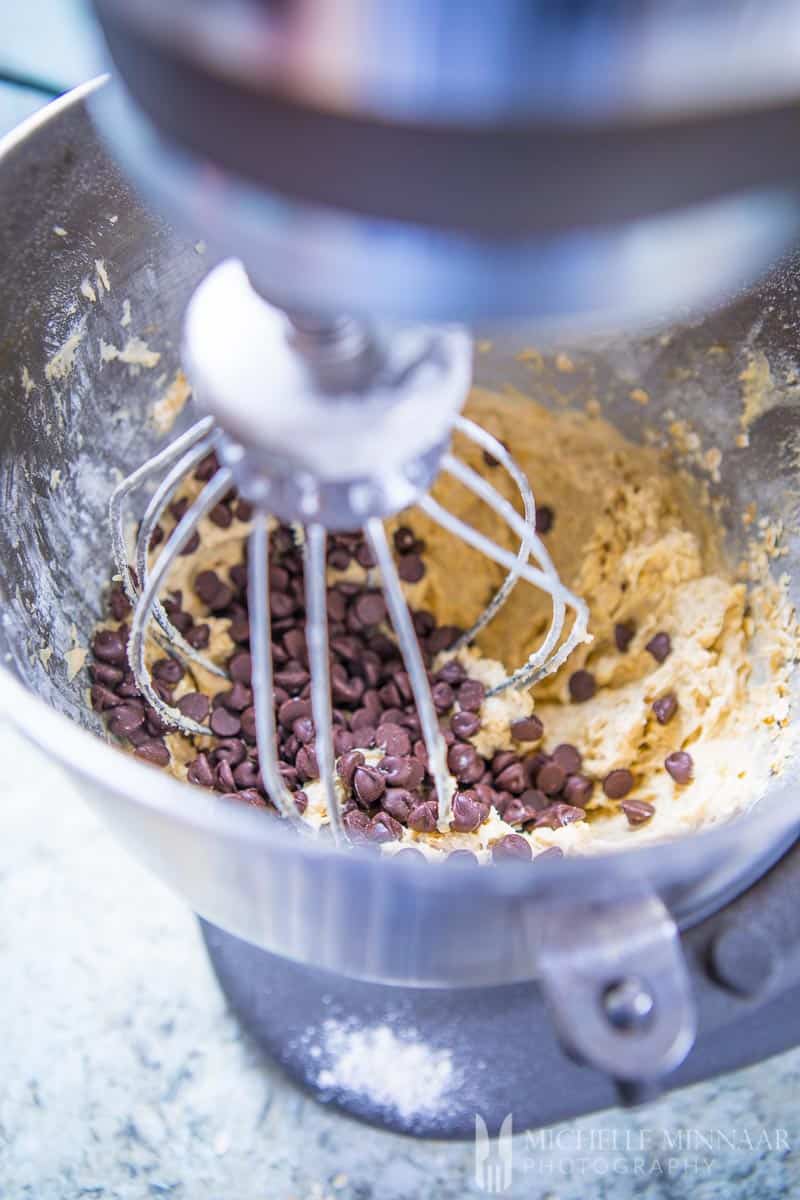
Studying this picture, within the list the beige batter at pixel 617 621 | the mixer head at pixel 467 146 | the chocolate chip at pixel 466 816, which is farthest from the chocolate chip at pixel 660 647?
the mixer head at pixel 467 146

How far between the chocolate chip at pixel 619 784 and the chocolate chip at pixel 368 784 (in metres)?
0.21

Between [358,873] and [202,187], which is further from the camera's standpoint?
[358,873]

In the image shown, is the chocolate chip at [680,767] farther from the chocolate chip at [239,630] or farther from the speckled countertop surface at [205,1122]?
the chocolate chip at [239,630]

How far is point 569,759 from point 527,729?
0.05 metres

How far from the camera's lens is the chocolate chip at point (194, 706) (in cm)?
102

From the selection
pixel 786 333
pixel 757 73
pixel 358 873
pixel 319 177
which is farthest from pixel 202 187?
pixel 786 333

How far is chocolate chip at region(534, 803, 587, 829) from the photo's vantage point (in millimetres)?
939

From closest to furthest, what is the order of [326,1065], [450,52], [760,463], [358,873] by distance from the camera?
[450,52] → [358,873] → [326,1065] → [760,463]

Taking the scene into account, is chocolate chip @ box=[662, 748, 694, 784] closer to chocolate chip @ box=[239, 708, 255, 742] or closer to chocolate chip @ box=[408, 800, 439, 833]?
chocolate chip @ box=[408, 800, 439, 833]

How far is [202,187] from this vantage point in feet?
1.15

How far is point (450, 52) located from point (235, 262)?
269 mm

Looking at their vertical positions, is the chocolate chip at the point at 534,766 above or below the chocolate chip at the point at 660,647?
below

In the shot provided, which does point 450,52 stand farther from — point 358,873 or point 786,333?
point 786,333

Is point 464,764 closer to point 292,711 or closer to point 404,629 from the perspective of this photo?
point 292,711
